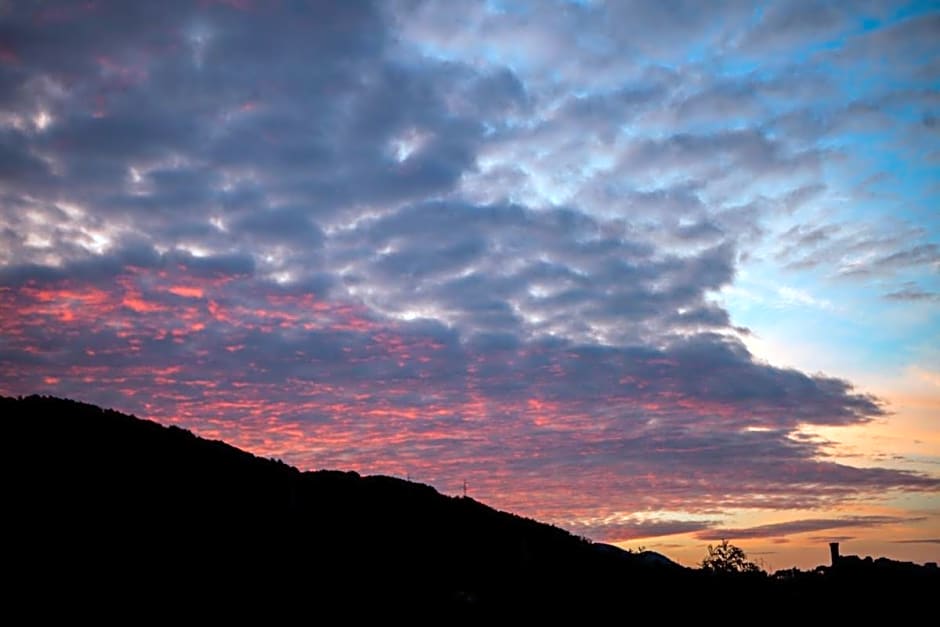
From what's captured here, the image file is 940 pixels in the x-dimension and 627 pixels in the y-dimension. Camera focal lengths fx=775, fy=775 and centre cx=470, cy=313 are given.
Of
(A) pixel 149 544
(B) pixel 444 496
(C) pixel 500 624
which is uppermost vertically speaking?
(B) pixel 444 496

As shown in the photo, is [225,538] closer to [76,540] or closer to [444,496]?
[76,540]

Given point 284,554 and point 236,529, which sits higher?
point 236,529

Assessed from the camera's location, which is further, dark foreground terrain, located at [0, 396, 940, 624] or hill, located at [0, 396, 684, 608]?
hill, located at [0, 396, 684, 608]

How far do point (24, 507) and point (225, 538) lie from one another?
800cm

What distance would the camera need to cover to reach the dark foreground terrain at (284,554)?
2870cm

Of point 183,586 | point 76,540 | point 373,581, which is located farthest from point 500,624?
point 76,540

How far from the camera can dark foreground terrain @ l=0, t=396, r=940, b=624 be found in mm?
28703

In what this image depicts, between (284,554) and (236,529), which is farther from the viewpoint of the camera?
(236,529)

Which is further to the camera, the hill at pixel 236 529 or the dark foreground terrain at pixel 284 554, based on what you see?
the hill at pixel 236 529

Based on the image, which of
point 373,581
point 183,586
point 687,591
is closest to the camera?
point 183,586

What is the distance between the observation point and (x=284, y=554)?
34.2m

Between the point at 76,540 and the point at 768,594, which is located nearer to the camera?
the point at 76,540

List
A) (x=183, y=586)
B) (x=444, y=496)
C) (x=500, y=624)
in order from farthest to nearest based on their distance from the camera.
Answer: (x=444, y=496), (x=500, y=624), (x=183, y=586)

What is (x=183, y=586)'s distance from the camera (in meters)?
29.0
